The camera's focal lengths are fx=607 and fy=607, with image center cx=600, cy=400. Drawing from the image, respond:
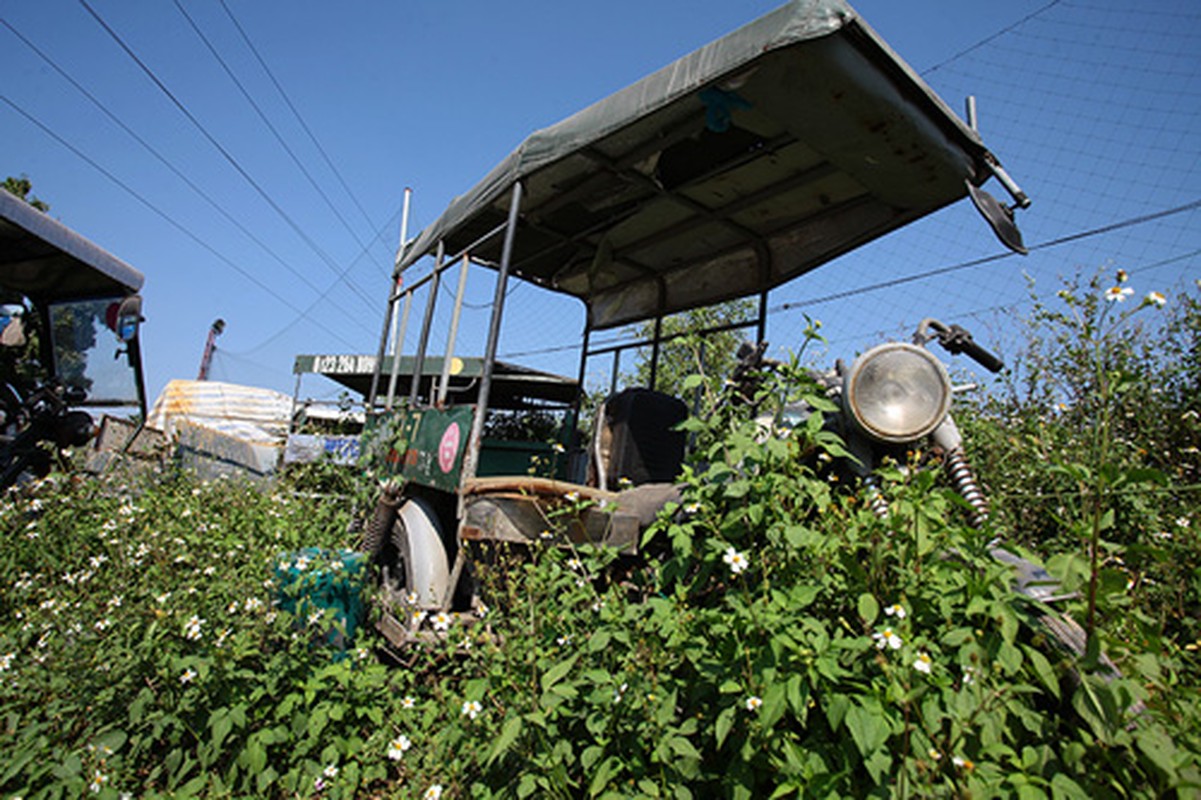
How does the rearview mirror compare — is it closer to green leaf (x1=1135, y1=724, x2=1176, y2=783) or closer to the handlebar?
the handlebar

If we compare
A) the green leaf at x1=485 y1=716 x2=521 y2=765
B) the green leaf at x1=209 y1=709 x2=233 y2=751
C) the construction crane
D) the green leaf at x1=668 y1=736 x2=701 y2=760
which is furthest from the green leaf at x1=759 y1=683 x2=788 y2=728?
the construction crane

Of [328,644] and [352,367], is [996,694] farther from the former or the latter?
[352,367]

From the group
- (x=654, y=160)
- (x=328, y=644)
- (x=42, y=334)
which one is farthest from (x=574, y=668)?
(x=42, y=334)

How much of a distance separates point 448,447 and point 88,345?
365 cm

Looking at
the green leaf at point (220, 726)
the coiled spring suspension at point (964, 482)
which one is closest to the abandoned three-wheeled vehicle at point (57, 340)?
the green leaf at point (220, 726)

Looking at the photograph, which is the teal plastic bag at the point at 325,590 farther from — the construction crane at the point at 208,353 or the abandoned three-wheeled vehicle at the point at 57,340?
the construction crane at the point at 208,353

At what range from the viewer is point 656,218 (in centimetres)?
429

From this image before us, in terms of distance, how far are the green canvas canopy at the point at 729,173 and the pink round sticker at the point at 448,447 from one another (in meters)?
1.17

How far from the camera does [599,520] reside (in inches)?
93.9

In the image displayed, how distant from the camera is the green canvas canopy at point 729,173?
2299 millimetres

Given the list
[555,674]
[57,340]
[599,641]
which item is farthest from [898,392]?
[57,340]

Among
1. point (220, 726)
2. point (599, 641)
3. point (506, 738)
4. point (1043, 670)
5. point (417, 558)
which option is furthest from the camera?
point (417, 558)

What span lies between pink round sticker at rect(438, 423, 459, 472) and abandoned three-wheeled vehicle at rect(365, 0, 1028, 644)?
0.05 feet

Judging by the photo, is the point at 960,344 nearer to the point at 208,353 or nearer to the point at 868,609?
the point at 868,609
